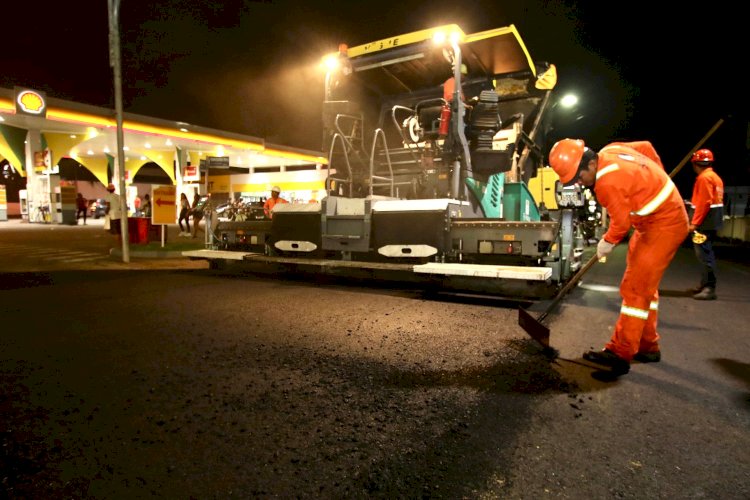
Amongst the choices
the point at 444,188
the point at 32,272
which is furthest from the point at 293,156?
the point at 444,188

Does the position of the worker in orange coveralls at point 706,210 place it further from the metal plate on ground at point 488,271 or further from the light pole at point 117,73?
the light pole at point 117,73

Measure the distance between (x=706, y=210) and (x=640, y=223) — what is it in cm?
347

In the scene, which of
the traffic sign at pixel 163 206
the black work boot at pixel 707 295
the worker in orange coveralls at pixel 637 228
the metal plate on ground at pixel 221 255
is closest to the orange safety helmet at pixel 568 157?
the worker in orange coveralls at pixel 637 228

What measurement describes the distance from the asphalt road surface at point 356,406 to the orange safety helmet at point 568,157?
1447 millimetres

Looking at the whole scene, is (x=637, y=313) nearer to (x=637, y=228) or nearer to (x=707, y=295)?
(x=637, y=228)

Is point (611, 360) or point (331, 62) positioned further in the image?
point (331, 62)

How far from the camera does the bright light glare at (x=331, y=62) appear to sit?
6723 mm

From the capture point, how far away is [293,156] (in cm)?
3250

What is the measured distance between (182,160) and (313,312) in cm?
2662

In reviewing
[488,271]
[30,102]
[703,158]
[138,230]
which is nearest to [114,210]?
[138,230]

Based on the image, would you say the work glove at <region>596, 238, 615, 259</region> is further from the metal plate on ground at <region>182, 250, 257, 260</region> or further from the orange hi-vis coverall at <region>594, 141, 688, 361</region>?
the metal plate on ground at <region>182, 250, 257, 260</region>

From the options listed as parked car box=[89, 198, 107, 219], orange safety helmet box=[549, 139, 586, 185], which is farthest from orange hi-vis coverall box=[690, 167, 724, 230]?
parked car box=[89, 198, 107, 219]

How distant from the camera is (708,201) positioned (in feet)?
18.8

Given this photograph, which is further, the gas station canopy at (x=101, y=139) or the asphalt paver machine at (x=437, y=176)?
the gas station canopy at (x=101, y=139)
